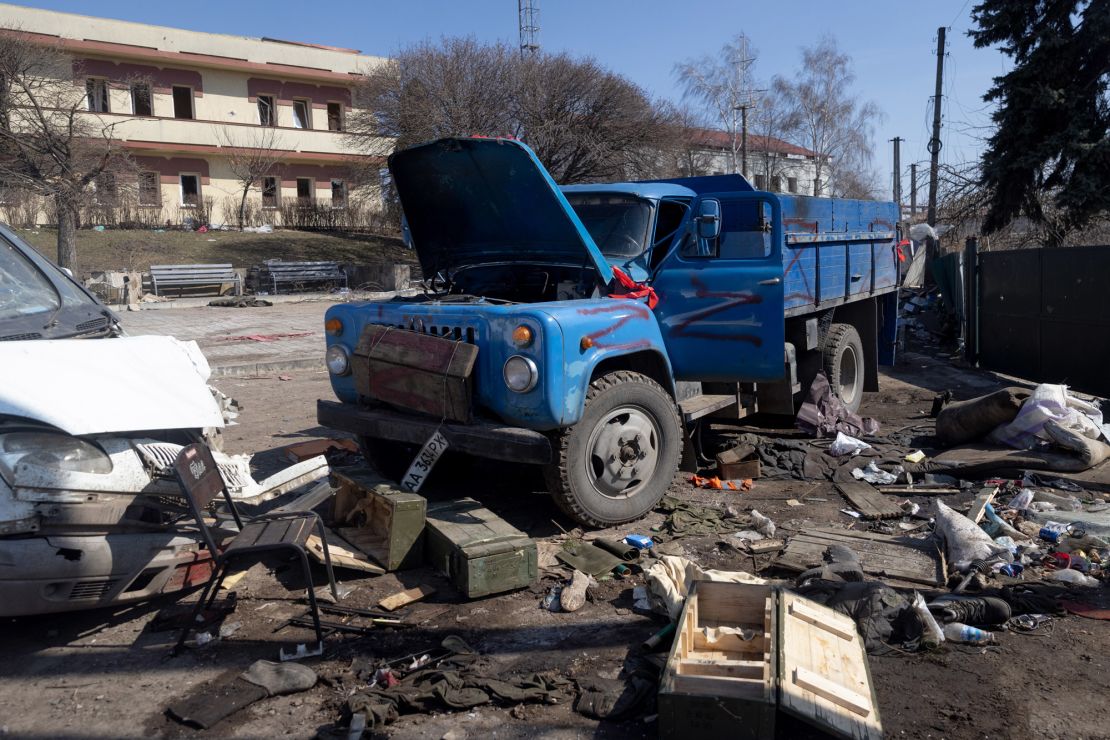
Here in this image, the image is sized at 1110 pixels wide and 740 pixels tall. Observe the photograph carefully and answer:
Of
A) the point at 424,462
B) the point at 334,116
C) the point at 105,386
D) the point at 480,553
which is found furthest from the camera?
the point at 334,116

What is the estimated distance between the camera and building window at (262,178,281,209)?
37250mm

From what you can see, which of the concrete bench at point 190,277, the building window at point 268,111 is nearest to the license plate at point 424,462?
the concrete bench at point 190,277

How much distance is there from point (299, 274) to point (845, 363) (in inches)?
807

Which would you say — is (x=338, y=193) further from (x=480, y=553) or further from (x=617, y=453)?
(x=480, y=553)

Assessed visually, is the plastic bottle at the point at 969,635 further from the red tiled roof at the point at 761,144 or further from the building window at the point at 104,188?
the red tiled roof at the point at 761,144

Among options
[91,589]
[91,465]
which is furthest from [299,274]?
[91,589]

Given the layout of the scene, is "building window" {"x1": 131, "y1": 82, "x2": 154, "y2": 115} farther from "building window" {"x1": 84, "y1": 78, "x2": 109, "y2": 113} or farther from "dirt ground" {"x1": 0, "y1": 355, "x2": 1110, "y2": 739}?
"dirt ground" {"x1": 0, "y1": 355, "x2": 1110, "y2": 739}

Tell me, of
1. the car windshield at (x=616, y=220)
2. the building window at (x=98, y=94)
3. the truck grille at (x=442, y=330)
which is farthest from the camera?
the building window at (x=98, y=94)

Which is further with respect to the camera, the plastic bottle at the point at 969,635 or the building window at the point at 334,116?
the building window at the point at 334,116

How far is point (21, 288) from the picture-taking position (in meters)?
4.80

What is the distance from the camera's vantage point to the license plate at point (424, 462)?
4.91 meters

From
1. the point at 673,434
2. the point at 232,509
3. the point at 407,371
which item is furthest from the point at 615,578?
the point at 232,509

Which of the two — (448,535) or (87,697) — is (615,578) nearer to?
(448,535)

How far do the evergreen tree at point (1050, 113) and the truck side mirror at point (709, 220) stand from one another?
49.8 ft
